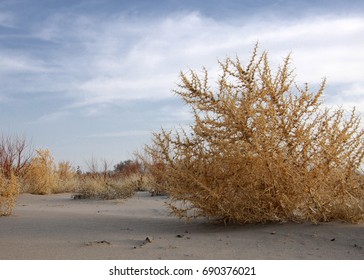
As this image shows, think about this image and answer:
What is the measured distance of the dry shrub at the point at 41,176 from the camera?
15852mm

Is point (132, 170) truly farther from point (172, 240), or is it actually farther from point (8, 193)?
point (172, 240)

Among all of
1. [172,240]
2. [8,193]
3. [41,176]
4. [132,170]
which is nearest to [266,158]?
[172,240]

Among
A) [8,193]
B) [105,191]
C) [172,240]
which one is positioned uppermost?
[8,193]

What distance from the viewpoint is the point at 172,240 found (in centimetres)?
571

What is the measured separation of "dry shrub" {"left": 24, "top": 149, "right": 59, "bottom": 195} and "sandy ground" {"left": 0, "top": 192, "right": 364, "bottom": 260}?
794 cm

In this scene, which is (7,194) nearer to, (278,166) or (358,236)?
(278,166)

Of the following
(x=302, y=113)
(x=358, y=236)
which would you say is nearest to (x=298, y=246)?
(x=358, y=236)

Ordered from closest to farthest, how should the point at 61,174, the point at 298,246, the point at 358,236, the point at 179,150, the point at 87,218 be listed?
the point at 298,246, the point at 358,236, the point at 179,150, the point at 87,218, the point at 61,174

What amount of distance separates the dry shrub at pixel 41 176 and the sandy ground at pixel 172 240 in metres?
7.94

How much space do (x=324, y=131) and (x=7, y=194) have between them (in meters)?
5.79

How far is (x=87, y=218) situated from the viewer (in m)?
8.44

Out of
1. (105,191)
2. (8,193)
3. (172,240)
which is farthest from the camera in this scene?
(105,191)

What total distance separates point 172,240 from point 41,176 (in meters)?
11.4

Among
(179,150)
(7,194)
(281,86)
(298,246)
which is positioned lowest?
(298,246)
